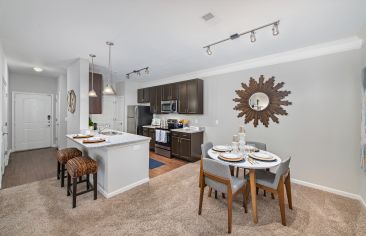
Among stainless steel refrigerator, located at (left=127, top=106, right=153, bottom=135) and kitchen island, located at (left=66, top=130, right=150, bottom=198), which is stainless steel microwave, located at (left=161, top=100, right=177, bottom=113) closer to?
stainless steel refrigerator, located at (left=127, top=106, right=153, bottom=135)

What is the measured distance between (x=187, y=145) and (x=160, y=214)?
2319 mm

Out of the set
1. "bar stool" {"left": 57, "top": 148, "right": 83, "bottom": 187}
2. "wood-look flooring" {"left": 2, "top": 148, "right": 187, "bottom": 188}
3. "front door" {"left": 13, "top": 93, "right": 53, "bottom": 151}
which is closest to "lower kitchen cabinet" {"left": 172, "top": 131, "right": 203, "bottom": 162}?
"wood-look flooring" {"left": 2, "top": 148, "right": 187, "bottom": 188}

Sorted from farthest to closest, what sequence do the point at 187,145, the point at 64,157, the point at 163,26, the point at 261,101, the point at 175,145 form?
the point at 175,145 < the point at 187,145 < the point at 261,101 < the point at 64,157 < the point at 163,26

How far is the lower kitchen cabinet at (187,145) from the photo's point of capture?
14.3 ft

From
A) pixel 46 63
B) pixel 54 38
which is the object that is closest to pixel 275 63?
pixel 54 38

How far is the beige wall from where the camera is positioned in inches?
105

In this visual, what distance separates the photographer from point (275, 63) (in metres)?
3.39

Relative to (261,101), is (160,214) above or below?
below


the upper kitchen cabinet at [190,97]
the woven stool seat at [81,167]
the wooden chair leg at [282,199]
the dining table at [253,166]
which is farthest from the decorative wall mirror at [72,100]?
the wooden chair leg at [282,199]

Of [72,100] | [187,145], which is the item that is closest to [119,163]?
[187,145]

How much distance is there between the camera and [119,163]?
A: 273 cm

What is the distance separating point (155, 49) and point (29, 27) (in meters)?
1.89

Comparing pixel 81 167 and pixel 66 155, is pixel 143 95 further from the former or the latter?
pixel 81 167

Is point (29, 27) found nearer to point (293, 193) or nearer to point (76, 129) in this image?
point (76, 129)
